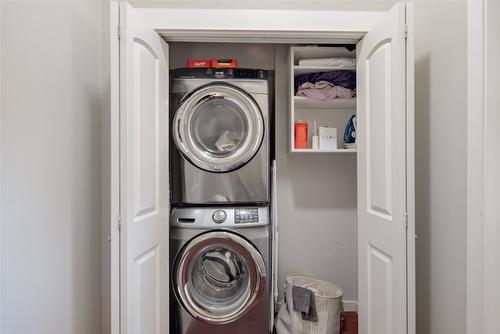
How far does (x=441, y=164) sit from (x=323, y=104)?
102 centimetres

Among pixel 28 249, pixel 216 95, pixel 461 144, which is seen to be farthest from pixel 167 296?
pixel 461 144

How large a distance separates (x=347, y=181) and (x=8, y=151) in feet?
6.96

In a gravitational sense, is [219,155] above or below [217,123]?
below

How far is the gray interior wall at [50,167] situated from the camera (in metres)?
1.10

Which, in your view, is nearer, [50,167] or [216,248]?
[50,167]

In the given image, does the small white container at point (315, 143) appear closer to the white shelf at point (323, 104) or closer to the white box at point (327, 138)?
the white box at point (327, 138)

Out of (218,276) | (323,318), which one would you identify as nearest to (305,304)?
(323,318)

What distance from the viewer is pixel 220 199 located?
1883mm

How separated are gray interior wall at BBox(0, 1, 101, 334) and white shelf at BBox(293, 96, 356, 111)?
1.35 m

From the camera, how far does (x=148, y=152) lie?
58.1 inches

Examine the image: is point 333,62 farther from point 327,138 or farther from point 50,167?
point 50,167

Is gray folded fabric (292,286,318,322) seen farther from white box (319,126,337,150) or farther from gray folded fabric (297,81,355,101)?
gray folded fabric (297,81,355,101)

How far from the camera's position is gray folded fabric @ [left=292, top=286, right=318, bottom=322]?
186cm

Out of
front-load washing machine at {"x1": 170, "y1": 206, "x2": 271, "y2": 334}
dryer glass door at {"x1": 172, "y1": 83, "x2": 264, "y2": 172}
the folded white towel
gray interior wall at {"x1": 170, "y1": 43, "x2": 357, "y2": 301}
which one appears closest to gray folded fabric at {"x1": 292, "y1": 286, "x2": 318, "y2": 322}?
front-load washing machine at {"x1": 170, "y1": 206, "x2": 271, "y2": 334}
